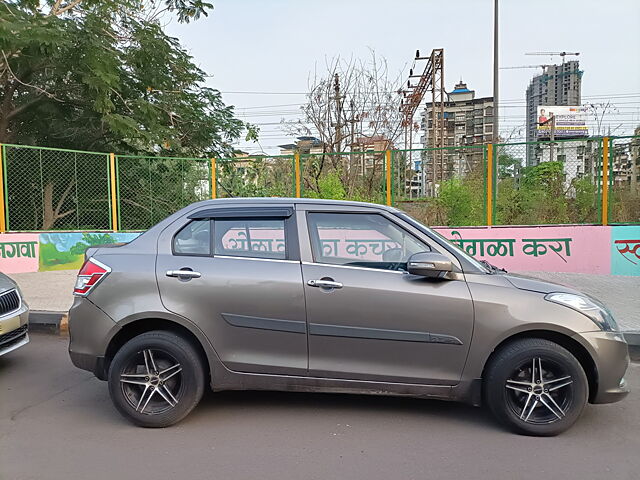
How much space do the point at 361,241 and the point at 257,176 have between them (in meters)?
8.08

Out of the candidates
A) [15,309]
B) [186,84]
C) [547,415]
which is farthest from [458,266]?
[186,84]

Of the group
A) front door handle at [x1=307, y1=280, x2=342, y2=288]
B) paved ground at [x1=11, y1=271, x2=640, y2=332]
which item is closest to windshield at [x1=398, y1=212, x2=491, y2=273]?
front door handle at [x1=307, y1=280, x2=342, y2=288]

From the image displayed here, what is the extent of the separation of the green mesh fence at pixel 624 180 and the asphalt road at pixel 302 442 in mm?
6069

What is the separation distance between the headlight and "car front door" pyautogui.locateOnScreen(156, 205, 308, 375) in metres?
1.87

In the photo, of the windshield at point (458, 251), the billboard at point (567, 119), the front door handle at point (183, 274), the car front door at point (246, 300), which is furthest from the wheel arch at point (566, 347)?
the billboard at point (567, 119)

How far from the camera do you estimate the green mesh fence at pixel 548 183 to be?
376 inches

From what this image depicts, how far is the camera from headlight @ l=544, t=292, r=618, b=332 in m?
3.50

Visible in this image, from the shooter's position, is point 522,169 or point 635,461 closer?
point 635,461

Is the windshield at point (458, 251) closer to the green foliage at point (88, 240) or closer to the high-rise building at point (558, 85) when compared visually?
the green foliage at point (88, 240)

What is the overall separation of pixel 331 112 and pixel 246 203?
12.5 meters

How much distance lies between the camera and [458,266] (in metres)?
3.61

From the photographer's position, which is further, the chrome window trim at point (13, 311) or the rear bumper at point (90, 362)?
the chrome window trim at point (13, 311)

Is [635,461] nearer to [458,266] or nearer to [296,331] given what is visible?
[458,266]

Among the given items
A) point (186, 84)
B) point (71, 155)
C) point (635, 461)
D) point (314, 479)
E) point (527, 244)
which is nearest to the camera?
point (314, 479)
